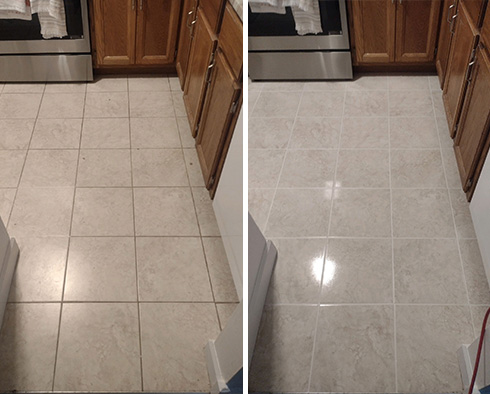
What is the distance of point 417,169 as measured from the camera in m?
1.42

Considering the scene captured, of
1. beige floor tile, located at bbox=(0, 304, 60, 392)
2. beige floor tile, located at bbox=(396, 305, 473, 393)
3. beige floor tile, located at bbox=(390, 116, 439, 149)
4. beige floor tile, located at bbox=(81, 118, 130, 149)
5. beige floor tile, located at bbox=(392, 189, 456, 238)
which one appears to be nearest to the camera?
beige floor tile, located at bbox=(0, 304, 60, 392)

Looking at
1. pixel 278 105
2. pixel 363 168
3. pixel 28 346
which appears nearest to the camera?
pixel 28 346

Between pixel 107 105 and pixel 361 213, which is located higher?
pixel 107 105

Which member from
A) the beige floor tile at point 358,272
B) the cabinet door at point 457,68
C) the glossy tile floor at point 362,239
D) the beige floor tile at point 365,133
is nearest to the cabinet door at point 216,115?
the glossy tile floor at point 362,239

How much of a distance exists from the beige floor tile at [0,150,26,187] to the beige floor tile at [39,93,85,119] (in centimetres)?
10

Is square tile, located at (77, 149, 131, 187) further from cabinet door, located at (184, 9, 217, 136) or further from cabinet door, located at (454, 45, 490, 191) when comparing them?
cabinet door, located at (454, 45, 490, 191)

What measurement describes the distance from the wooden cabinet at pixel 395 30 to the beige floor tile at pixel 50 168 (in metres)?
0.94

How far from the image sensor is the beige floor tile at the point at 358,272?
4.12ft

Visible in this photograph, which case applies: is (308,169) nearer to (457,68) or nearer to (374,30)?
(457,68)

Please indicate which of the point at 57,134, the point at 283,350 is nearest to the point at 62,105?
the point at 57,134

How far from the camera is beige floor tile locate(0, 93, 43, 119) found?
48.4 inches

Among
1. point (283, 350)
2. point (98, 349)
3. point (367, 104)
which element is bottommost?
point (283, 350)

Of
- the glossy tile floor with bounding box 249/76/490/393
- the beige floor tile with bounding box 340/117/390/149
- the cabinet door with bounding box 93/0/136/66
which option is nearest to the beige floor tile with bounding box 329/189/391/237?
the glossy tile floor with bounding box 249/76/490/393

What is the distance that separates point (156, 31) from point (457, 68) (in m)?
0.72
